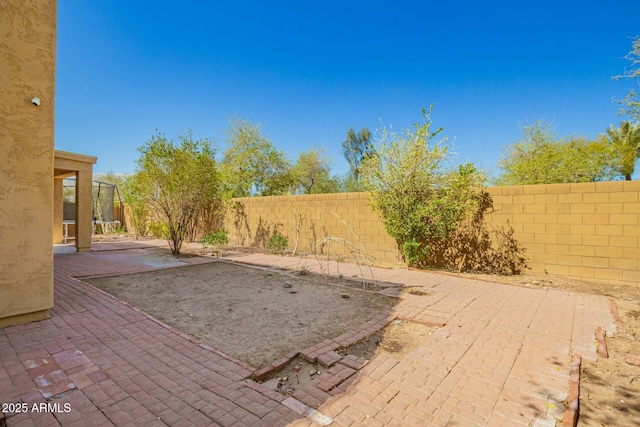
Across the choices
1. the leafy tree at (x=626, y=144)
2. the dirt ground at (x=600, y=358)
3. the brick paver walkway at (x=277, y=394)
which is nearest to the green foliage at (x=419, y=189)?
the dirt ground at (x=600, y=358)

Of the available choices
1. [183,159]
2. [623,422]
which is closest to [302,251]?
[183,159]

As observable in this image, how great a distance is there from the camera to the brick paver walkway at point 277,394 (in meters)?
2.12

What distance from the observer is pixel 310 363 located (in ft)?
9.87

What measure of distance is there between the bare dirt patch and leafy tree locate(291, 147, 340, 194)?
18.0m

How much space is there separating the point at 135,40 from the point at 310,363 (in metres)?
11.9

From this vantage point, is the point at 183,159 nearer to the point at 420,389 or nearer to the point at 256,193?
the point at 420,389

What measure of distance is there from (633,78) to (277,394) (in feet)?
42.7

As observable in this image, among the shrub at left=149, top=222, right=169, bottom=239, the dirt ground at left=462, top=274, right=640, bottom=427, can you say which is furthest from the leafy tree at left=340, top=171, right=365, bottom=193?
the dirt ground at left=462, top=274, right=640, bottom=427

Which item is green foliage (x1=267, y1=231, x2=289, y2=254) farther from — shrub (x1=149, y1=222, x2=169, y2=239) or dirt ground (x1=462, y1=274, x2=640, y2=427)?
dirt ground (x1=462, y1=274, x2=640, y2=427)

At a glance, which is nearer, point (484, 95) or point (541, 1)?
point (541, 1)

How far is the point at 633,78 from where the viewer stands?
28.7 feet

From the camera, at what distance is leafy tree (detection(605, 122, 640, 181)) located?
17.2 metres

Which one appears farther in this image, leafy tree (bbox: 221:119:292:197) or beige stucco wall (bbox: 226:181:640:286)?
leafy tree (bbox: 221:119:292:197)

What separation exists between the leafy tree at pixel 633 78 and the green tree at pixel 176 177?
12972 mm
